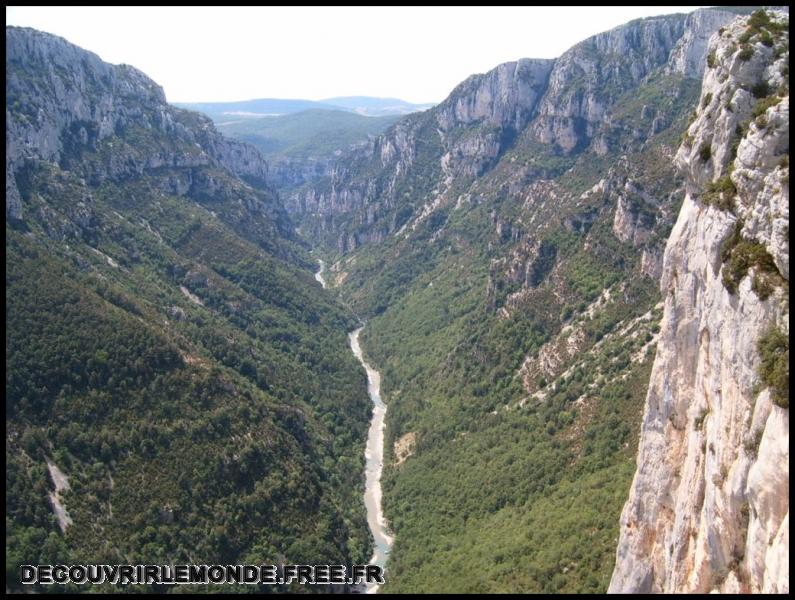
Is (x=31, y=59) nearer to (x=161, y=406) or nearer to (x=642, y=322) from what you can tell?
(x=161, y=406)

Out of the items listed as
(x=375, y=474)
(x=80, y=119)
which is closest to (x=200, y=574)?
(x=375, y=474)

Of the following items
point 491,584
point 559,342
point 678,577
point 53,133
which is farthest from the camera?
point 53,133

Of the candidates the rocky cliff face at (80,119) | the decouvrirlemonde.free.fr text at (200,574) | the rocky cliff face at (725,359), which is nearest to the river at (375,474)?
the decouvrirlemonde.free.fr text at (200,574)

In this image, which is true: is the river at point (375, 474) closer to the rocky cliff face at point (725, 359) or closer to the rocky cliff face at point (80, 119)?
the rocky cliff face at point (725, 359)

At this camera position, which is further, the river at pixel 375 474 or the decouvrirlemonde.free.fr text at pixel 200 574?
the river at pixel 375 474

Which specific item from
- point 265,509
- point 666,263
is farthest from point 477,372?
point 666,263

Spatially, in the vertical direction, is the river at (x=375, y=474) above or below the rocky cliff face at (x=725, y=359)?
below

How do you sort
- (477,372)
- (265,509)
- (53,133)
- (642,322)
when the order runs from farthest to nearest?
(53,133) < (477,372) < (642,322) < (265,509)
